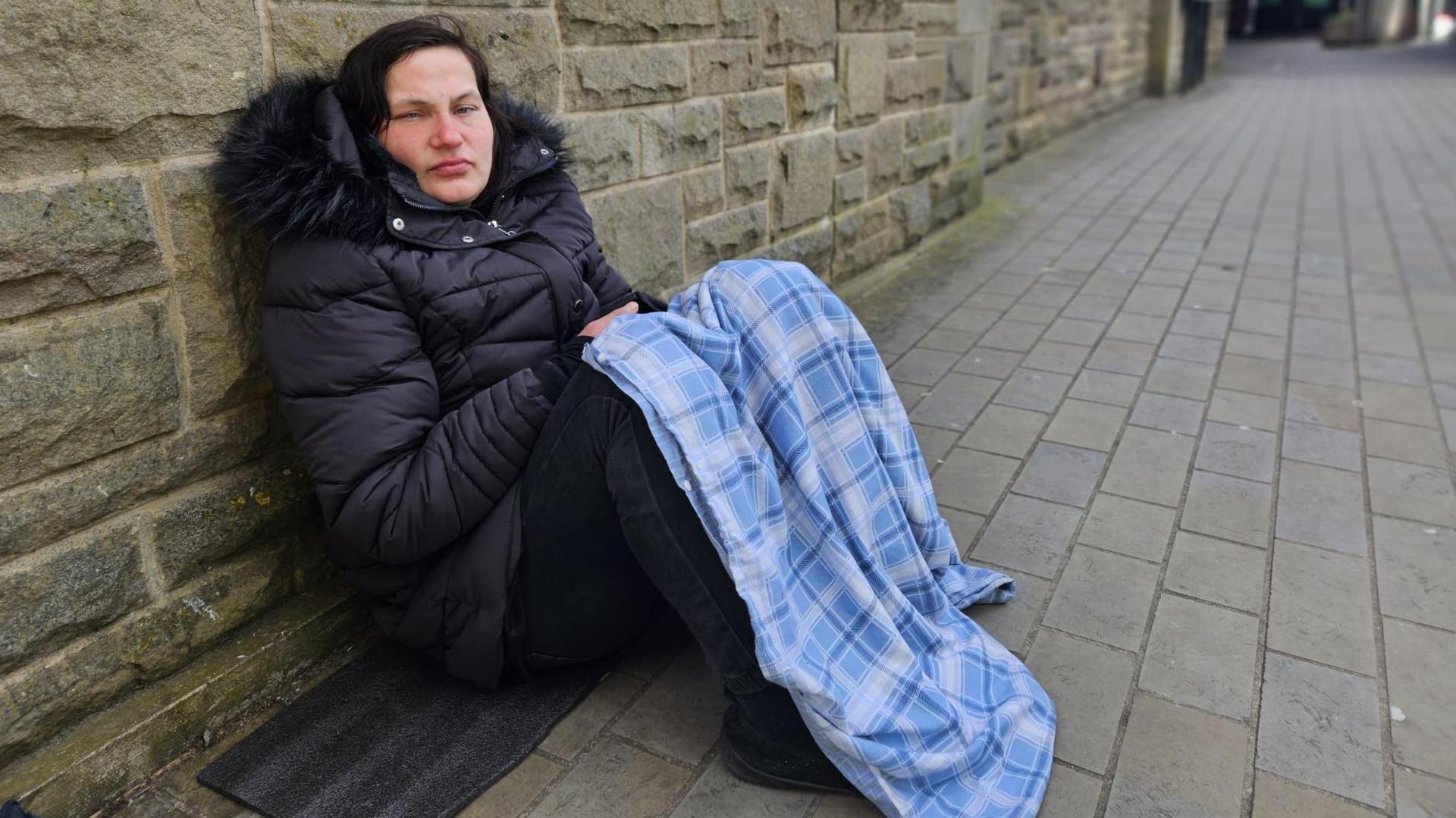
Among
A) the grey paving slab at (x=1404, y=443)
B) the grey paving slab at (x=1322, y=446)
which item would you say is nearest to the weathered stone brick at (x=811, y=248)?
the grey paving slab at (x=1322, y=446)

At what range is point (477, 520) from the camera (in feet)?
6.35

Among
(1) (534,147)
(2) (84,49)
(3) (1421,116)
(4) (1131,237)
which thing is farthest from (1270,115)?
(2) (84,49)

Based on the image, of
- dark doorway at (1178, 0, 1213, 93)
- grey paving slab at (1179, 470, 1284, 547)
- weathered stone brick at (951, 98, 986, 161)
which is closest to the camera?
A: grey paving slab at (1179, 470, 1284, 547)

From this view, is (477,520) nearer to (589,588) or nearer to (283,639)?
(589,588)

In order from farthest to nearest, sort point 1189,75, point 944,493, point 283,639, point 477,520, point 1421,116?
1. point 1189,75
2. point 1421,116
3. point 944,493
4. point 283,639
5. point 477,520

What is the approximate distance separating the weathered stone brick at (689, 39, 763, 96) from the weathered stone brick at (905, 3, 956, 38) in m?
1.92

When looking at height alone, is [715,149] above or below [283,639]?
above

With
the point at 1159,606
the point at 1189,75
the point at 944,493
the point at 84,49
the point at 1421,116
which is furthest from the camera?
the point at 1189,75

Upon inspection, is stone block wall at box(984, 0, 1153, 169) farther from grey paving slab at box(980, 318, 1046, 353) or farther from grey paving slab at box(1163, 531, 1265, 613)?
grey paving slab at box(1163, 531, 1265, 613)

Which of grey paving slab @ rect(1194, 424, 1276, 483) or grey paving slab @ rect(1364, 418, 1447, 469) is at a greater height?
grey paving slab @ rect(1194, 424, 1276, 483)

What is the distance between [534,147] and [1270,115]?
1302cm

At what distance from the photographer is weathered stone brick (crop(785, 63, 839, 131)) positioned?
4402 millimetres

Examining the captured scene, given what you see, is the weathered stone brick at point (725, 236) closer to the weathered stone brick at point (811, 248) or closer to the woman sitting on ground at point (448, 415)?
the weathered stone brick at point (811, 248)

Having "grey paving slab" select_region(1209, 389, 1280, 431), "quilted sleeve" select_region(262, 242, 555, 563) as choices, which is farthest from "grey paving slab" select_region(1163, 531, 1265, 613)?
"quilted sleeve" select_region(262, 242, 555, 563)
